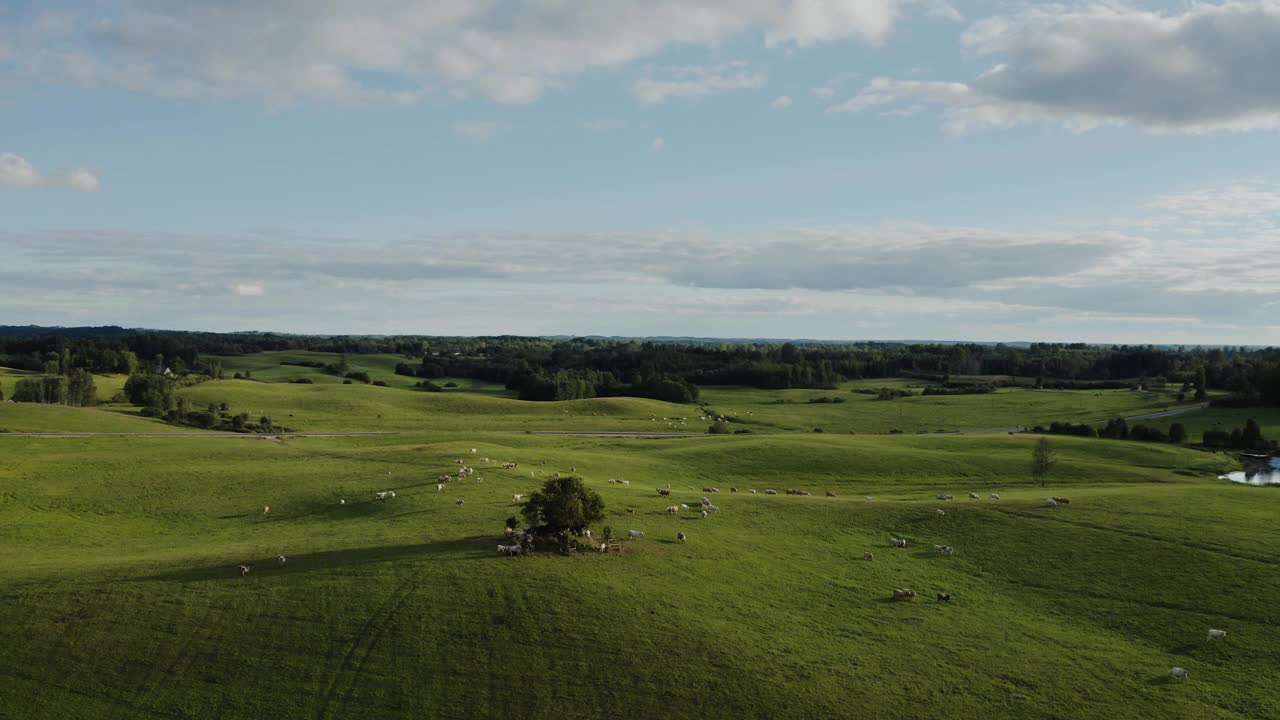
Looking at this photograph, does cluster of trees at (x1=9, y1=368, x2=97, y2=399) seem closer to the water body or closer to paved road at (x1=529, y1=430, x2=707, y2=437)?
paved road at (x1=529, y1=430, x2=707, y2=437)

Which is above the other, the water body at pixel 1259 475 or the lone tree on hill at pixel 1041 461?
the lone tree on hill at pixel 1041 461

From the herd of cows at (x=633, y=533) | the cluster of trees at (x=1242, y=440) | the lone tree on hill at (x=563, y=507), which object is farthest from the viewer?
the cluster of trees at (x=1242, y=440)

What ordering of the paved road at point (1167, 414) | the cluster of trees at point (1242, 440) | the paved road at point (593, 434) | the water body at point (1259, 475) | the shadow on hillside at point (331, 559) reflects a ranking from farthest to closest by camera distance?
1. the paved road at point (1167, 414)
2. the cluster of trees at point (1242, 440)
3. the paved road at point (593, 434)
4. the water body at point (1259, 475)
5. the shadow on hillside at point (331, 559)

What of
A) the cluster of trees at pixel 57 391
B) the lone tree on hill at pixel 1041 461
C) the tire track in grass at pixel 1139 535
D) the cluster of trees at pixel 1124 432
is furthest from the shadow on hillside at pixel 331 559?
the cluster of trees at pixel 57 391

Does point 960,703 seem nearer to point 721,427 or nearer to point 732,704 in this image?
point 732,704

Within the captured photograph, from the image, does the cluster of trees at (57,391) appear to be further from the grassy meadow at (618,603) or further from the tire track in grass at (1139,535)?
the tire track in grass at (1139,535)
